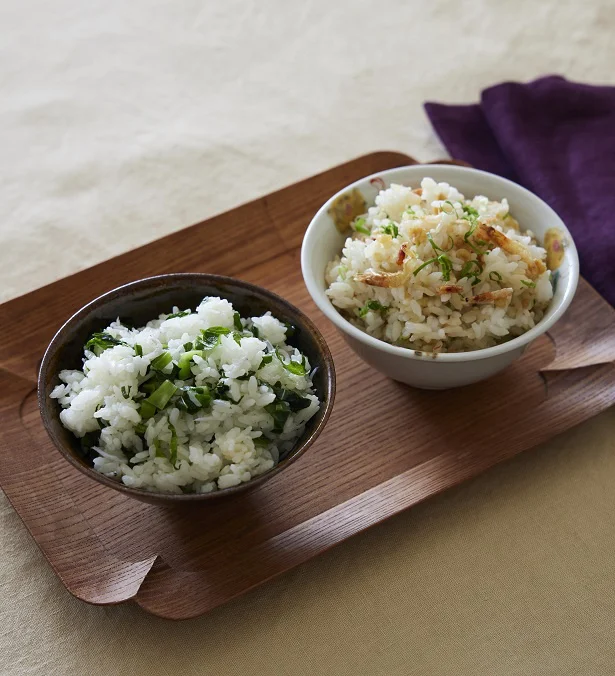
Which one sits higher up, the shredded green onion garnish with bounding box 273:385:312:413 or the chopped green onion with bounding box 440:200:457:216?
the chopped green onion with bounding box 440:200:457:216

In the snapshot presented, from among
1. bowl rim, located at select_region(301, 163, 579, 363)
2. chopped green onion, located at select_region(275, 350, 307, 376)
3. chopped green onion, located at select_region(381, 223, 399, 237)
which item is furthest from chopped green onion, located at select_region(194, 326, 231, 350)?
chopped green onion, located at select_region(381, 223, 399, 237)

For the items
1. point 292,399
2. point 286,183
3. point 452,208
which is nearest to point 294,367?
point 292,399

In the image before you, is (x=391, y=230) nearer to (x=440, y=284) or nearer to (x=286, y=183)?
(x=440, y=284)

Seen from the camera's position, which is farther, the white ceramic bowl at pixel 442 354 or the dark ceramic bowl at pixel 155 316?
the white ceramic bowl at pixel 442 354

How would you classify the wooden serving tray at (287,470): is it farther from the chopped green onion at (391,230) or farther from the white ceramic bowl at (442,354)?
the chopped green onion at (391,230)

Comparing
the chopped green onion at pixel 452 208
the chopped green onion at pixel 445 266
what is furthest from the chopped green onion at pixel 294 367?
the chopped green onion at pixel 452 208

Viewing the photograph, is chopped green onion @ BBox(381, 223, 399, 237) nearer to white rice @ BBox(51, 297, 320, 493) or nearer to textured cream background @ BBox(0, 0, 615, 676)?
white rice @ BBox(51, 297, 320, 493)
